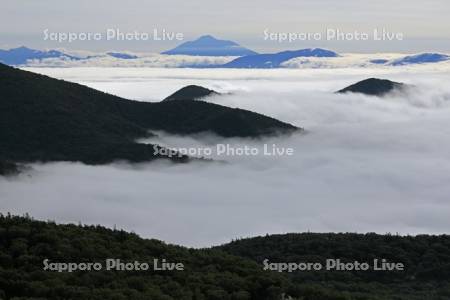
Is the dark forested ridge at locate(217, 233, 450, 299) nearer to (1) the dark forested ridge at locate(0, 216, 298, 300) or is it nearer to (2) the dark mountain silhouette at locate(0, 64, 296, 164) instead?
(1) the dark forested ridge at locate(0, 216, 298, 300)

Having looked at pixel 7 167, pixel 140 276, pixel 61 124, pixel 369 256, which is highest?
pixel 61 124

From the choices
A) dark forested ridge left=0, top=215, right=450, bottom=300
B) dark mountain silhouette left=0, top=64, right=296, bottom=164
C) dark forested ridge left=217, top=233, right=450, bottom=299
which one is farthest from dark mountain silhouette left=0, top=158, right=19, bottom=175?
dark forested ridge left=0, top=215, right=450, bottom=300

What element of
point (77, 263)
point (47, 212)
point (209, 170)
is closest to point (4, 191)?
point (47, 212)

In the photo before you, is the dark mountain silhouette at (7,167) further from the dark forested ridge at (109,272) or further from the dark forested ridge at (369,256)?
the dark forested ridge at (109,272)

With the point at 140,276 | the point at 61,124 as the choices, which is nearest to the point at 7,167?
the point at 61,124

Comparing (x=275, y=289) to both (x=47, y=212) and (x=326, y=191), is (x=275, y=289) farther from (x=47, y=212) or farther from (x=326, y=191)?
(x=326, y=191)

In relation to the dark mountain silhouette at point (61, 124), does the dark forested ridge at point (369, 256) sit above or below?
below

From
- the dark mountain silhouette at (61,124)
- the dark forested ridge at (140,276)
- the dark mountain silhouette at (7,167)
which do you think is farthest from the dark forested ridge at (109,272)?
the dark mountain silhouette at (61,124)

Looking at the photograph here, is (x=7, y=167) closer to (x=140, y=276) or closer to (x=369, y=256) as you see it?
(x=369, y=256)
